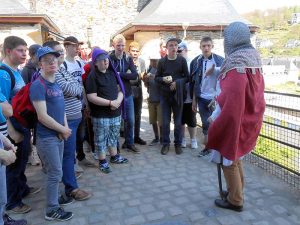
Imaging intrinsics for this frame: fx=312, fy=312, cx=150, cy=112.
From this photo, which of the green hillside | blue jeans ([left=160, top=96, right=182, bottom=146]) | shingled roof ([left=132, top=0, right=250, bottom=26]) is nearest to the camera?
blue jeans ([left=160, top=96, right=182, bottom=146])

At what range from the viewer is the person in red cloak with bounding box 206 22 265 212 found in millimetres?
2850

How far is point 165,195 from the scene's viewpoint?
148 inches

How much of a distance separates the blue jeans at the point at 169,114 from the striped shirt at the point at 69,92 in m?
1.90

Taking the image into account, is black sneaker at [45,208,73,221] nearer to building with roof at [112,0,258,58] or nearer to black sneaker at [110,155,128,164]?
black sneaker at [110,155,128,164]

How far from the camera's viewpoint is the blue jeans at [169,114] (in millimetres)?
5164

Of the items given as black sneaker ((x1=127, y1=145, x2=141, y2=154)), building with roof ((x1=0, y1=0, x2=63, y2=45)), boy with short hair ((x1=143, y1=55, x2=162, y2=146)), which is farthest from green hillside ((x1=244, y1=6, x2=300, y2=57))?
black sneaker ((x1=127, y1=145, x2=141, y2=154))

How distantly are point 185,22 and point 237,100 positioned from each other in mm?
12191

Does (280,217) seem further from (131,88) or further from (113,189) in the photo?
(131,88)

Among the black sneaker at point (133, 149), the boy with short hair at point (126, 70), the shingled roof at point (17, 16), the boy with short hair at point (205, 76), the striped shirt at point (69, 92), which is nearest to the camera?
the striped shirt at point (69, 92)

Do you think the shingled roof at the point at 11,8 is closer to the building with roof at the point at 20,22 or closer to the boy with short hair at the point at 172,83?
the building with roof at the point at 20,22

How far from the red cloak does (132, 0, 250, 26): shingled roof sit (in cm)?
1153

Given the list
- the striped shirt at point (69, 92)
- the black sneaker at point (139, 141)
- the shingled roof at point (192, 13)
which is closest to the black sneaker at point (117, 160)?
the black sneaker at point (139, 141)

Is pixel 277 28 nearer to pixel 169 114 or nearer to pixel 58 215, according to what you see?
pixel 169 114

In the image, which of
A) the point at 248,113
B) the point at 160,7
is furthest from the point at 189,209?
the point at 160,7
